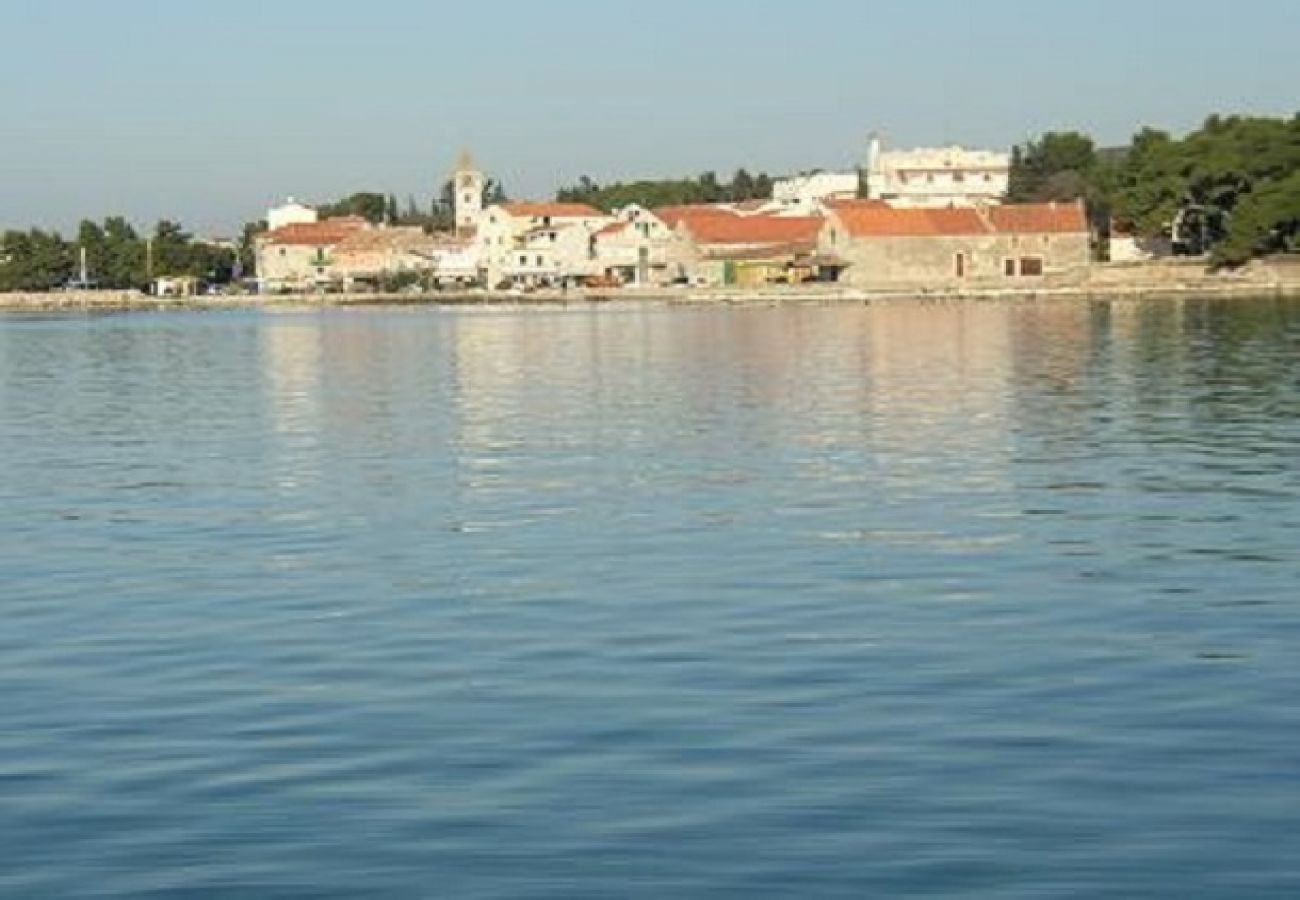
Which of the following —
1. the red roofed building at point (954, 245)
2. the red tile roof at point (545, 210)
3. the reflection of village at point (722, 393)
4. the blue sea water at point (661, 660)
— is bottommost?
the blue sea water at point (661, 660)

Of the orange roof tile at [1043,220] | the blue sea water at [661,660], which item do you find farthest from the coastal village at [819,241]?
the blue sea water at [661,660]

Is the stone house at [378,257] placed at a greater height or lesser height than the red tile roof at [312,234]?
lesser

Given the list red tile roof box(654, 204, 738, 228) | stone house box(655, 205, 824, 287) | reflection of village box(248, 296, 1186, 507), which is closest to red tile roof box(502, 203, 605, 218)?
red tile roof box(654, 204, 738, 228)

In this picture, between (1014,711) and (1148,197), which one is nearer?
(1014,711)

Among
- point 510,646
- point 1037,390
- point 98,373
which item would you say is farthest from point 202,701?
point 98,373

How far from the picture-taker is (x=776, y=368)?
46156 mm

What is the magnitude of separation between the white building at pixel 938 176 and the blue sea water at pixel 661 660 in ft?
380

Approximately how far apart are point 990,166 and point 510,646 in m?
139

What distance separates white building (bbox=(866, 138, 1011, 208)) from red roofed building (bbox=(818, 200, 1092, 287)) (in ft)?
121

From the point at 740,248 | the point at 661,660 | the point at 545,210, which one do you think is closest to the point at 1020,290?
the point at 740,248

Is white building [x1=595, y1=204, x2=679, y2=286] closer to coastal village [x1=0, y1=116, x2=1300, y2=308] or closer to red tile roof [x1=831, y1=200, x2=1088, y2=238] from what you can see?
coastal village [x1=0, y1=116, x2=1300, y2=308]

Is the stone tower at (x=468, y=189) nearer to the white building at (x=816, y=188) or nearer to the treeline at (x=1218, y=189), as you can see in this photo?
the white building at (x=816, y=188)

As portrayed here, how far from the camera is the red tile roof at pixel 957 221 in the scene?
105 metres

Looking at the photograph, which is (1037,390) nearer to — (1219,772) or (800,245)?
(1219,772)
